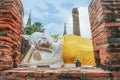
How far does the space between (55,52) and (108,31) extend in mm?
7445

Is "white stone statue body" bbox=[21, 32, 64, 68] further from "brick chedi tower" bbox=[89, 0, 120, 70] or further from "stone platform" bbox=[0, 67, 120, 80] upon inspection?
"stone platform" bbox=[0, 67, 120, 80]

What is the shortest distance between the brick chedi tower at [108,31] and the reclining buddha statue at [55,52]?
658cm

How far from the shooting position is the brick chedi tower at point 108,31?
2.57 metres

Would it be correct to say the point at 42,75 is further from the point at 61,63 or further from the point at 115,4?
the point at 61,63

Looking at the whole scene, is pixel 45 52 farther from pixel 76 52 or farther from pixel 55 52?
pixel 76 52

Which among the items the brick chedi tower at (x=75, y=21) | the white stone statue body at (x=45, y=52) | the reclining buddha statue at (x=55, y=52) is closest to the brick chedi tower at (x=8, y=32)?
the reclining buddha statue at (x=55, y=52)

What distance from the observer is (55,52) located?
9984mm

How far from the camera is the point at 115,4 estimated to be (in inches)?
111

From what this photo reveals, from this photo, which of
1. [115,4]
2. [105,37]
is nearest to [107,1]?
[115,4]

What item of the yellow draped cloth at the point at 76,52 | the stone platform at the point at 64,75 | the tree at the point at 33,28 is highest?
the tree at the point at 33,28

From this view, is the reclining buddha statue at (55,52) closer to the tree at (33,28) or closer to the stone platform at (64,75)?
the stone platform at (64,75)

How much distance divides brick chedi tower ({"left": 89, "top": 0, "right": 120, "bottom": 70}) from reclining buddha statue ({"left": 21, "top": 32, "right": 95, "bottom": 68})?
21.6 ft

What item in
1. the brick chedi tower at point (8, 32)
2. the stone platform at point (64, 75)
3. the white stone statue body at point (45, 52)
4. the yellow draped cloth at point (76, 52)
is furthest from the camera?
the white stone statue body at point (45, 52)

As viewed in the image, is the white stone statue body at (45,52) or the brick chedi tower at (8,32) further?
the white stone statue body at (45,52)
